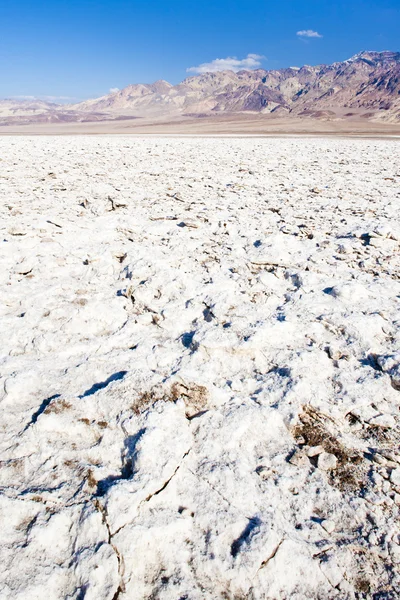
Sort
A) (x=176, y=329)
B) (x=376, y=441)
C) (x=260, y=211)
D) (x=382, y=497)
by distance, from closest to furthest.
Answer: (x=382, y=497)
(x=376, y=441)
(x=176, y=329)
(x=260, y=211)

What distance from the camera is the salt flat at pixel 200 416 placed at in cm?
119

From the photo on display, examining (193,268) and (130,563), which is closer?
(130,563)

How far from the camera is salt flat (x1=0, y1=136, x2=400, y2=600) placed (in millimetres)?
1191

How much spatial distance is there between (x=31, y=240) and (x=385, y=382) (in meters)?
3.39

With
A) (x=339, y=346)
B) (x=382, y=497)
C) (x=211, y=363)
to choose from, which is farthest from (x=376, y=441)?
(x=211, y=363)

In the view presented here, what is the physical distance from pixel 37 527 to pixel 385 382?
168 centimetres

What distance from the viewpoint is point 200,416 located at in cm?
174

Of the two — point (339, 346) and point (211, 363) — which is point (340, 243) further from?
point (211, 363)

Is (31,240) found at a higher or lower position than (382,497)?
higher

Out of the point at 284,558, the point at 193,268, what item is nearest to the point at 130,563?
the point at 284,558

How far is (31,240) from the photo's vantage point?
149 inches

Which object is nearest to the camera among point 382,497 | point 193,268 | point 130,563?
point 130,563

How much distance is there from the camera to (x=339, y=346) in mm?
2209

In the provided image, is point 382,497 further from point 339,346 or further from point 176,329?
point 176,329
